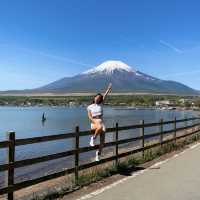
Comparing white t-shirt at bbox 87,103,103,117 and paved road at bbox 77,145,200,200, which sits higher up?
white t-shirt at bbox 87,103,103,117

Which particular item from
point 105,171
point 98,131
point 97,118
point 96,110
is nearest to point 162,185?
point 105,171

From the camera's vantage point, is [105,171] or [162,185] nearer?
[162,185]

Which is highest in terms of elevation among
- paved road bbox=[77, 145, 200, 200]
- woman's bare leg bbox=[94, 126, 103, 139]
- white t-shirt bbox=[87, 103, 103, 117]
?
white t-shirt bbox=[87, 103, 103, 117]

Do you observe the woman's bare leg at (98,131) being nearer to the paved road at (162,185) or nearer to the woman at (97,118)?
the woman at (97,118)

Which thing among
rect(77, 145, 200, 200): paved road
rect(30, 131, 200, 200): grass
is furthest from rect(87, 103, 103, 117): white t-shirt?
rect(77, 145, 200, 200): paved road

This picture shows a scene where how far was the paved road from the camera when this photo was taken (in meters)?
8.43

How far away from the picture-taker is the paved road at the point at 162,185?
8.43 metres

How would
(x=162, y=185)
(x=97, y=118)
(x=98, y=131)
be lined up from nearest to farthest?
(x=162, y=185), (x=98, y=131), (x=97, y=118)

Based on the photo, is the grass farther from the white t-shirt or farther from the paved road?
the white t-shirt

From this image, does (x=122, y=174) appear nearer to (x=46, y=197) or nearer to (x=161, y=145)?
(x=46, y=197)

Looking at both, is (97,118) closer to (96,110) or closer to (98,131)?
(96,110)

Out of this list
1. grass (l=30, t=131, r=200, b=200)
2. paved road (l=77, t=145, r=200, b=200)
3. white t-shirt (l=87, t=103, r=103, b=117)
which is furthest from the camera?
white t-shirt (l=87, t=103, r=103, b=117)

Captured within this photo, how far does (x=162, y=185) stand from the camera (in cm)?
964

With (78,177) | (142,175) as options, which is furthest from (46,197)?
(142,175)
